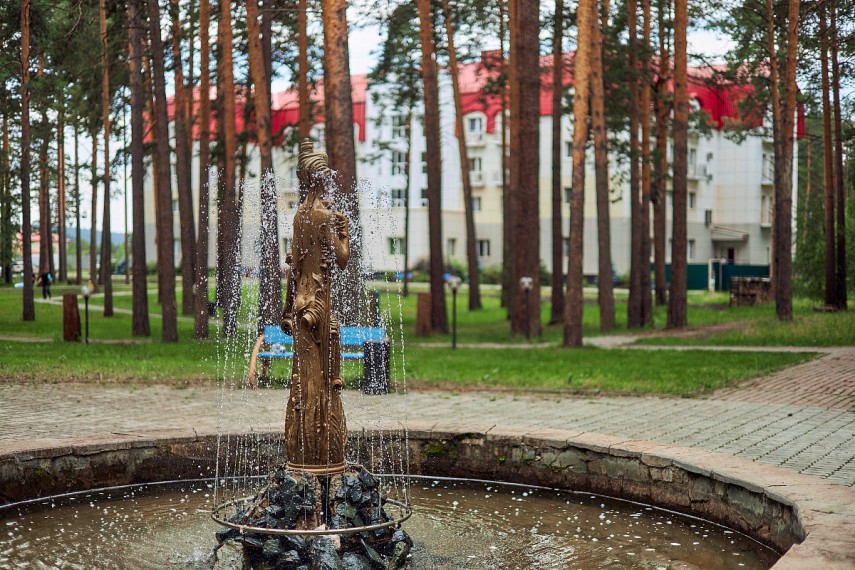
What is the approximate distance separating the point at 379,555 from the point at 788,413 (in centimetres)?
628

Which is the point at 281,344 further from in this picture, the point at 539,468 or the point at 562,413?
the point at 539,468

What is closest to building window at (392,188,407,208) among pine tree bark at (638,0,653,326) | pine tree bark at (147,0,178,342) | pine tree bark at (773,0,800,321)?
pine tree bark at (638,0,653,326)

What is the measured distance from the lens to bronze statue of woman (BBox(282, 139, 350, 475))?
619 centimetres

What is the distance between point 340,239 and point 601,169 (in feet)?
49.6

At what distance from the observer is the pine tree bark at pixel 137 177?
819 inches

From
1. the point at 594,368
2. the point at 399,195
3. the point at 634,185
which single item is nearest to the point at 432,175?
the point at 634,185

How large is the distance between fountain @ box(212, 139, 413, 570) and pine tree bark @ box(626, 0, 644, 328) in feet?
60.7

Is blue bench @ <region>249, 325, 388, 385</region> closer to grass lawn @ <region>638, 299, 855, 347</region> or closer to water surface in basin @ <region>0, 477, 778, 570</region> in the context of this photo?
water surface in basin @ <region>0, 477, 778, 570</region>

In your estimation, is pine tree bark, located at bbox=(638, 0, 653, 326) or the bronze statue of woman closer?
the bronze statue of woman

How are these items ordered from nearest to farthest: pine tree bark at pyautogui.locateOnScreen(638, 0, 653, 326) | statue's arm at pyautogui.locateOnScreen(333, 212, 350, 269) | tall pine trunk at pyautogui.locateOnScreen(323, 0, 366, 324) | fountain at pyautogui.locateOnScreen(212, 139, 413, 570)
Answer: fountain at pyautogui.locateOnScreen(212, 139, 413, 570) → statue's arm at pyautogui.locateOnScreen(333, 212, 350, 269) → tall pine trunk at pyautogui.locateOnScreen(323, 0, 366, 324) → pine tree bark at pyautogui.locateOnScreen(638, 0, 653, 326)

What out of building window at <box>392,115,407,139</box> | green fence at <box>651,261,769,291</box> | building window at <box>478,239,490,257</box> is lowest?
green fence at <box>651,261,769,291</box>

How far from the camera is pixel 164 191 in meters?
22.4

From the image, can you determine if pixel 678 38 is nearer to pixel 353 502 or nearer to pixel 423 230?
pixel 353 502

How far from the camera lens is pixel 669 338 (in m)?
21.0
